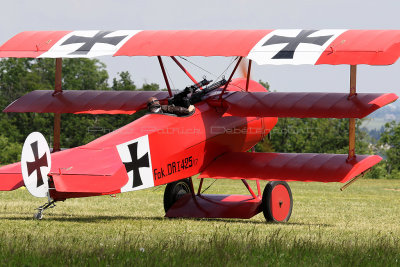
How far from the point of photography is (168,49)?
545 inches

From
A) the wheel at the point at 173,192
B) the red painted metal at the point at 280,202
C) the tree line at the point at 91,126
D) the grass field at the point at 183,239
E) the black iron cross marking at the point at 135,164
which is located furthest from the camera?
the tree line at the point at 91,126

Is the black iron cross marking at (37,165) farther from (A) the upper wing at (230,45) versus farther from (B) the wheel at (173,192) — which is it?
(B) the wheel at (173,192)

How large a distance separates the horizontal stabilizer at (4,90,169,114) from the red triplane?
0.02 meters

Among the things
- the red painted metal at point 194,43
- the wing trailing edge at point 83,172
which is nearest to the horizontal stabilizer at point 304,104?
the red painted metal at point 194,43

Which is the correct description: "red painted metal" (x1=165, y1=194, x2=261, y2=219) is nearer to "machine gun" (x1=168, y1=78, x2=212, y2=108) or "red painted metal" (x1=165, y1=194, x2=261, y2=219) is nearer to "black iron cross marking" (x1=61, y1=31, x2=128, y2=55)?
"machine gun" (x1=168, y1=78, x2=212, y2=108)

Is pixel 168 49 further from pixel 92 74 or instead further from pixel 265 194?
pixel 92 74

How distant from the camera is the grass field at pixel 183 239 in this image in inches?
313

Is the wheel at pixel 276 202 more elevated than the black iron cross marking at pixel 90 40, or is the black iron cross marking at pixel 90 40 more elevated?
A: the black iron cross marking at pixel 90 40

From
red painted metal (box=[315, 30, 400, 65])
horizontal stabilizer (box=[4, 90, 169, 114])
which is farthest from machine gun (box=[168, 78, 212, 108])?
red painted metal (box=[315, 30, 400, 65])

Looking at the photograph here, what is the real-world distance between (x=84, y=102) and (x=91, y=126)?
47502mm

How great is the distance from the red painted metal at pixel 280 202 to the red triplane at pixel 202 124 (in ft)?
0.06

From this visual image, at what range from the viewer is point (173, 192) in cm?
1466

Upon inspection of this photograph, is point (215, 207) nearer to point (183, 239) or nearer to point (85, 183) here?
point (85, 183)

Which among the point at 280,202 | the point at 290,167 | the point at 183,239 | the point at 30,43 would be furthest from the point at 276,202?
the point at 30,43
